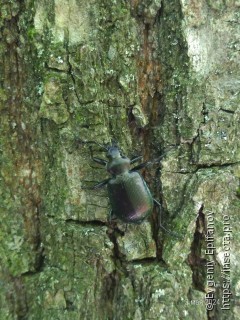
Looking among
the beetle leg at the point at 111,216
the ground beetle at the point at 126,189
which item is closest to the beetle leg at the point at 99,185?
the ground beetle at the point at 126,189

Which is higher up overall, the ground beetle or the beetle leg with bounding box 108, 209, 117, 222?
the ground beetle

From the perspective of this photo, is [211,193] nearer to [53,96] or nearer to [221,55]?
[221,55]

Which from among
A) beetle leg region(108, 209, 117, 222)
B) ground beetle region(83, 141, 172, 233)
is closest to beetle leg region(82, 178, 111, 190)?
ground beetle region(83, 141, 172, 233)

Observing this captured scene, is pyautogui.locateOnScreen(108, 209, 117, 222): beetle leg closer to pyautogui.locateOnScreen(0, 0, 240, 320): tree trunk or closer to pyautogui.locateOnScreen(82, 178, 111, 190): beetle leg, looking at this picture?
pyautogui.locateOnScreen(0, 0, 240, 320): tree trunk

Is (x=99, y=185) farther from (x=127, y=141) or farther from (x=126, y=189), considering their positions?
(x=127, y=141)

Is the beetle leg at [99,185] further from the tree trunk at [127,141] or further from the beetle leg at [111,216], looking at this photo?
the beetle leg at [111,216]

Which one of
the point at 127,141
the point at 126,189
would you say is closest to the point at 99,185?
the point at 126,189
